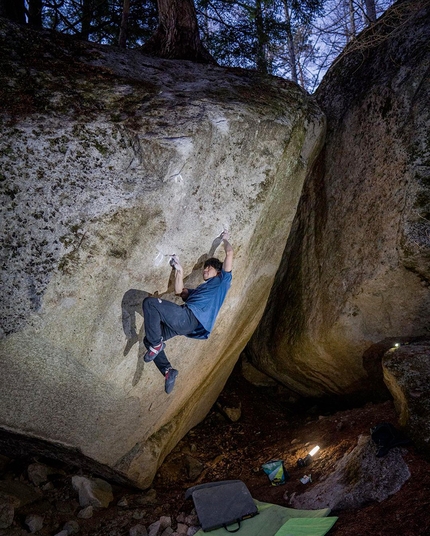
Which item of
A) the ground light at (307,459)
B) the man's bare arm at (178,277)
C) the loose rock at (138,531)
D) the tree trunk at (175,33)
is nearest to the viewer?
the man's bare arm at (178,277)

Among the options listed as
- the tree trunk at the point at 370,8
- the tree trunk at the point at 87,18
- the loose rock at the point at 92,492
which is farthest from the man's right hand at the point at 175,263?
the tree trunk at the point at 370,8

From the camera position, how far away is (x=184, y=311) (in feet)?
15.5

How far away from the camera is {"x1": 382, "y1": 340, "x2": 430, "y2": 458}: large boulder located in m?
4.58

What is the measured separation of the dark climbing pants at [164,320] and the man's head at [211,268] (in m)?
0.53

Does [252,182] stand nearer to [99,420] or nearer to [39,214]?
[39,214]

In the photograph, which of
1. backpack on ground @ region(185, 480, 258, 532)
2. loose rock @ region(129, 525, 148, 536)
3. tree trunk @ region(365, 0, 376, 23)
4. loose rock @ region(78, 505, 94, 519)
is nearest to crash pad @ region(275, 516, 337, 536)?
backpack on ground @ region(185, 480, 258, 532)

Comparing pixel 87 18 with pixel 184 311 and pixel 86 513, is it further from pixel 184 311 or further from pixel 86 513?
pixel 86 513

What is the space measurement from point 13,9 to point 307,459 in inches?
402

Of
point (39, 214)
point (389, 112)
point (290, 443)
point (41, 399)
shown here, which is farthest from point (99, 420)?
point (389, 112)

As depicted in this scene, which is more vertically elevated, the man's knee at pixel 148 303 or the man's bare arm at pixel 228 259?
the man's bare arm at pixel 228 259

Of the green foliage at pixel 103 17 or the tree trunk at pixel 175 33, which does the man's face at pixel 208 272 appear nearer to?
the tree trunk at pixel 175 33

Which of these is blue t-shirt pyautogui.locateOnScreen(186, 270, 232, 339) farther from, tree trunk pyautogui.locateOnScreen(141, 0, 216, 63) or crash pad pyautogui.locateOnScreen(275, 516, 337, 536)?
tree trunk pyautogui.locateOnScreen(141, 0, 216, 63)

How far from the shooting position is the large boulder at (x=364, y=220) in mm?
5715

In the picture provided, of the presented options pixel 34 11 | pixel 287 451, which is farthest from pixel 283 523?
pixel 34 11
